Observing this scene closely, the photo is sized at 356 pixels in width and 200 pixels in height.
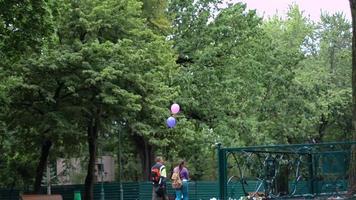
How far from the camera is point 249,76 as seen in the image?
34.2 meters

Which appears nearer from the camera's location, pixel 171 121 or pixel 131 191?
pixel 171 121

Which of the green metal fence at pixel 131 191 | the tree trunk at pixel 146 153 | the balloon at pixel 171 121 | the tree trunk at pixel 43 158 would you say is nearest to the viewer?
the tree trunk at pixel 43 158

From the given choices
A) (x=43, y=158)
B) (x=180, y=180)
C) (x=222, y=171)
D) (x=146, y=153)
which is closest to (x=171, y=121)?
(x=180, y=180)

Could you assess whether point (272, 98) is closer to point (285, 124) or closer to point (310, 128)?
point (285, 124)

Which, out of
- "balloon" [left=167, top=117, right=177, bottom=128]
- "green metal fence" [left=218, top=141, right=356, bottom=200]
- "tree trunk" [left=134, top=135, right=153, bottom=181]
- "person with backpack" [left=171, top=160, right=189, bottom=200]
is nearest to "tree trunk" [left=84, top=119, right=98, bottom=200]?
"balloon" [left=167, top=117, right=177, bottom=128]

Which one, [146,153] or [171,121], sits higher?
[171,121]

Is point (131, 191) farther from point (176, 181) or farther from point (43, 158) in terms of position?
point (176, 181)

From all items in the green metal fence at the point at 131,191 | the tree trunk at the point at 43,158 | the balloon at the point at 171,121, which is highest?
A: the balloon at the point at 171,121

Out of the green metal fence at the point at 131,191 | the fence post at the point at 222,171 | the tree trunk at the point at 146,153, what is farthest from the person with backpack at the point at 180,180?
the tree trunk at the point at 146,153

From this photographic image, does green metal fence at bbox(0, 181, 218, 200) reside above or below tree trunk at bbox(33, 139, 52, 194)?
below

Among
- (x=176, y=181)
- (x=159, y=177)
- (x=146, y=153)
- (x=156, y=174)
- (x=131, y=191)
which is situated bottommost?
(x=131, y=191)

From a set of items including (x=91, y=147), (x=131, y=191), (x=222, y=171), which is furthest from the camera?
(x=131, y=191)

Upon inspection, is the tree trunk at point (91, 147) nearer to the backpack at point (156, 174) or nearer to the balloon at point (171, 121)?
the balloon at point (171, 121)

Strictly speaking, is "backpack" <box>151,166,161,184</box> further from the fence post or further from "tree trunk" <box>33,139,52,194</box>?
the fence post
